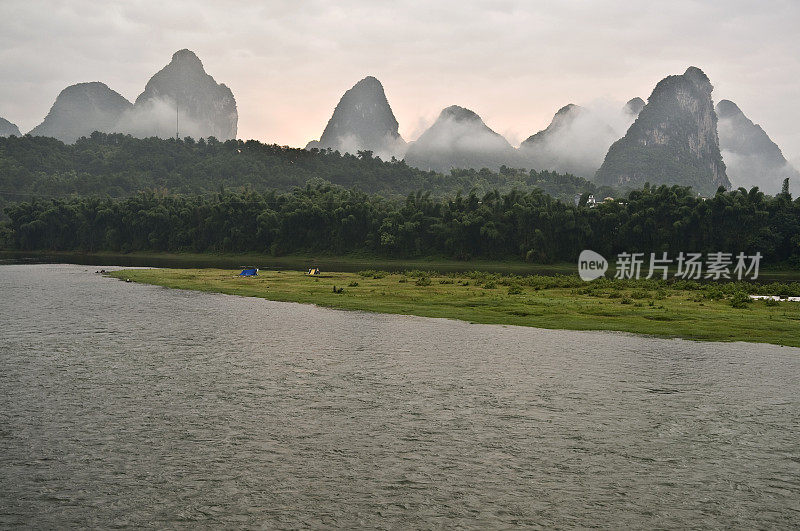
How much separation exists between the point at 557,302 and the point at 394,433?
3121cm

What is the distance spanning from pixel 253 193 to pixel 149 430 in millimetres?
142168

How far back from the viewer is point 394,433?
15969mm

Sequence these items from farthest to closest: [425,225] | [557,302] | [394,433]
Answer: [425,225] → [557,302] → [394,433]

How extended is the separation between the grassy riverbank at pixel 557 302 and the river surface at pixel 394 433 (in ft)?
16.5

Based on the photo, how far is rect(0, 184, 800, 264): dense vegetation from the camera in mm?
101125

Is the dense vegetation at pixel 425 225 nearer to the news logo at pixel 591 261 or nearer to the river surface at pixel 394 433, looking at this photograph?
the news logo at pixel 591 261

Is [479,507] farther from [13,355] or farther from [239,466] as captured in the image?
[13,355]

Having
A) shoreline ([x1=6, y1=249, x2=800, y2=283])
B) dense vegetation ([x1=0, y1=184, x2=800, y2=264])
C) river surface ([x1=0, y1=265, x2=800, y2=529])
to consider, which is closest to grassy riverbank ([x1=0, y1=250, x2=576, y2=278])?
shoreline ([x1=6, y1=249, x2=800, y2=283])

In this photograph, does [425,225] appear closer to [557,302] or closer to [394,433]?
[557,302]

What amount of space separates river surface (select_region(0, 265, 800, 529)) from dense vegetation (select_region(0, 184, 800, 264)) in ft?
259

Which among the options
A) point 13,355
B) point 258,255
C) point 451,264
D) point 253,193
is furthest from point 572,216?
point 13,355

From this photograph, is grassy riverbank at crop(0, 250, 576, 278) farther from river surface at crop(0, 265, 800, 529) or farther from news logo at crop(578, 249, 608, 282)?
river surface at crop(0, 265, 800, 529)

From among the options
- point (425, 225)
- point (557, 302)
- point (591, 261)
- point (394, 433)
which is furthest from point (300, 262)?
point (394, 433)

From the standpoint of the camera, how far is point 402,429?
53.5 ft
